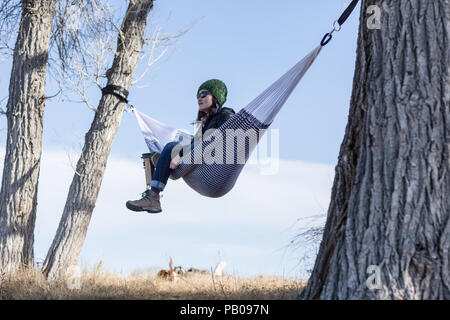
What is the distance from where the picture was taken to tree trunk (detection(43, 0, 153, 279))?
3.76 m

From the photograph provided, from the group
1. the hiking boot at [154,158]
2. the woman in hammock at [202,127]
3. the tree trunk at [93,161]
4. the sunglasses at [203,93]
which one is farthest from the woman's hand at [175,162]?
the tree trunk at [93,161]

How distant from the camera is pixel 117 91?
3988 mm

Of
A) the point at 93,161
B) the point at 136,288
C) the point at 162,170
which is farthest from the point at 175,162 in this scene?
the point at 93,161

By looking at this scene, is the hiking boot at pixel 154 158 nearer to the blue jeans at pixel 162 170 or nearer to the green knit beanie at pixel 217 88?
the blue jeans at pixel 162 170

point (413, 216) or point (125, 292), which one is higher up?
point (413, 216)

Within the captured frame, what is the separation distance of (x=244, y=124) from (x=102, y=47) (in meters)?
1.67

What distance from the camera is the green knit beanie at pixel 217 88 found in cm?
358

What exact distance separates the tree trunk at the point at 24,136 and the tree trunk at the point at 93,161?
0.26 metres

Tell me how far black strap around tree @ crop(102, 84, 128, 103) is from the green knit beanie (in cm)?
72

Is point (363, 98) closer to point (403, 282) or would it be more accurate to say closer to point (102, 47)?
point (403, 282)

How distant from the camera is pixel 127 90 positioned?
4.04 m

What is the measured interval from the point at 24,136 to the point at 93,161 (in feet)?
1.87

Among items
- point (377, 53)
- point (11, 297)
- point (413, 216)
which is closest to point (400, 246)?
point (413, 216)

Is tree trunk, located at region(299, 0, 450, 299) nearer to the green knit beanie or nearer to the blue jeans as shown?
the blue jeans
